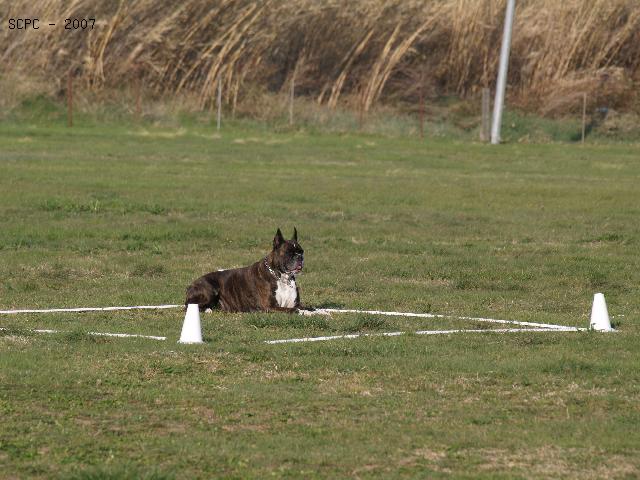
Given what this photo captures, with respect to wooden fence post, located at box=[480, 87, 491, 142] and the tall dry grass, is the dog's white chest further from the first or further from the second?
the tall dry grass

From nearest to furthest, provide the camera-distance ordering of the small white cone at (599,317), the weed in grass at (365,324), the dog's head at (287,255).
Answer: the small white cone at (599,317) < the weed in grass at (365,324) < the dog's head at (287,255)

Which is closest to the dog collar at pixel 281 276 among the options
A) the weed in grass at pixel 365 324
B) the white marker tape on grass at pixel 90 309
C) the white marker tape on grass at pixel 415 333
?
the weed in grass at pixel 365 324

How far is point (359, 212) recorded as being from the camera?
27.2 meters

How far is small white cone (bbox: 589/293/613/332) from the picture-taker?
48.0 ft

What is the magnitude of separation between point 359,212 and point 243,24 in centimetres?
2805

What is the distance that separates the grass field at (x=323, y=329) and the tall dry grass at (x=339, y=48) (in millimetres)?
15480

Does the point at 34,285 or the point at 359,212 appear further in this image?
the point at 359,212

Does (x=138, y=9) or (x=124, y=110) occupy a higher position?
(x=138, y=9)

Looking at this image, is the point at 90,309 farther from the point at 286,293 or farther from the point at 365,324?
the point at 365,324

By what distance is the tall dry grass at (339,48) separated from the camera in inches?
2024

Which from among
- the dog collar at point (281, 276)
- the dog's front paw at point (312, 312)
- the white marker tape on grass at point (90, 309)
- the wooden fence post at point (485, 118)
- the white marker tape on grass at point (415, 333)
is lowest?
the white marker tape on grass at point (90, 309)

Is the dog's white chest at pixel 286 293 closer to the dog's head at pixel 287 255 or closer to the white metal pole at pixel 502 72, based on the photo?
the dog's head at pixel 287 255

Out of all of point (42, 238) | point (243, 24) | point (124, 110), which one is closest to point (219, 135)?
point (124, 110)

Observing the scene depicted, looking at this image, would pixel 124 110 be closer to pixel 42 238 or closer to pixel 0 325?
pixel 42 238
